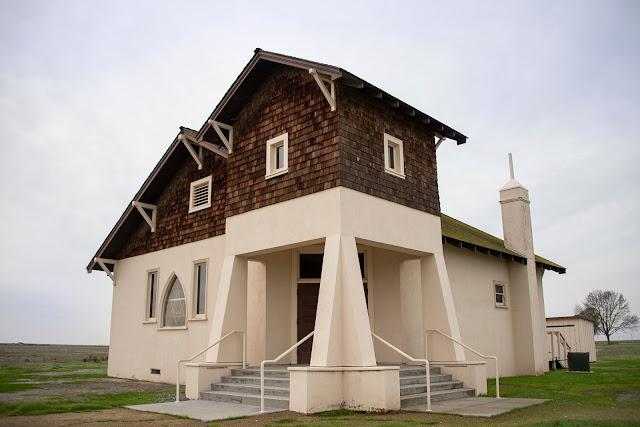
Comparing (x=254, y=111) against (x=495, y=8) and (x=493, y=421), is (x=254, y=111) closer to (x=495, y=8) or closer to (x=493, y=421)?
(x=495, y=8)

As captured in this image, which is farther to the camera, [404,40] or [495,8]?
[404,40]

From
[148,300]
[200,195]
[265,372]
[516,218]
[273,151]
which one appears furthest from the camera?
[516,218]

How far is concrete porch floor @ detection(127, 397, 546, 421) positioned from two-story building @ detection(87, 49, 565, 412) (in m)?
0.80

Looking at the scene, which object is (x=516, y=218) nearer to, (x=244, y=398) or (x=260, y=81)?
(x=260, y=81)

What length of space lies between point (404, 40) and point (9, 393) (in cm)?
1355

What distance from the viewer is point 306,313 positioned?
14773mm

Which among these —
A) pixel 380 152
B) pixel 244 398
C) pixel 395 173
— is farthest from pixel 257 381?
pixel 380 152

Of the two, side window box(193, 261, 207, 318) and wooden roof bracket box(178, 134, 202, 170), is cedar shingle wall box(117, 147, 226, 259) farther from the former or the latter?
side window box(193, 261, 207, 318)

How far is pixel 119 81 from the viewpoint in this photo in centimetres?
1673

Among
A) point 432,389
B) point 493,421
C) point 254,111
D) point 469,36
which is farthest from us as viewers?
point 469,36

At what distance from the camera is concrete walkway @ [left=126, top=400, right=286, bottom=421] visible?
9.33 metres

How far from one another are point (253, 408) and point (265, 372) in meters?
1.89

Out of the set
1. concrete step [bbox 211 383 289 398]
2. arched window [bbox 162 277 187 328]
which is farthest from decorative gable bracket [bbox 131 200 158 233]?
concrete step [bbox 211 383 289 398]

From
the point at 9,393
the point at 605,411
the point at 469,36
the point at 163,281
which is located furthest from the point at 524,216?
the point at 9,393
